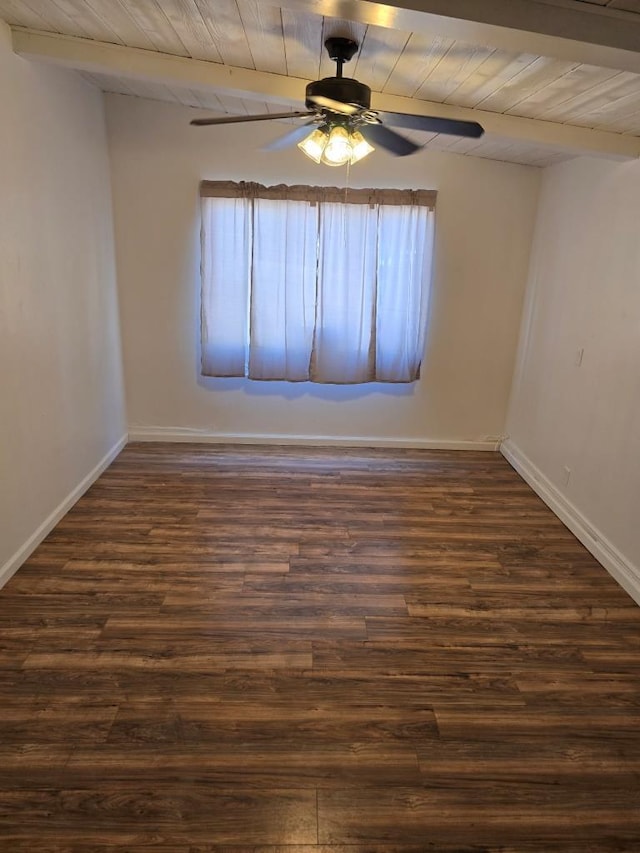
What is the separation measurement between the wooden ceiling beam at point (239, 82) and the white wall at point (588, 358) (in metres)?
0.40

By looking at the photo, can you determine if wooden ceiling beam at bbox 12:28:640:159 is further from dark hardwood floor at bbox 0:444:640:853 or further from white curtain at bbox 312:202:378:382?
dark hardwood floor at bbox 0:444:640:853

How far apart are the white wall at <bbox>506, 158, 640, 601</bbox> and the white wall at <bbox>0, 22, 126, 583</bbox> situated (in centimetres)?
316

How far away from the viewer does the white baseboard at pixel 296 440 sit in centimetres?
445

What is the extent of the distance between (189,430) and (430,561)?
2.41 m

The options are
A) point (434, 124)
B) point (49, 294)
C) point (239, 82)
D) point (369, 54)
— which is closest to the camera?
point (434, 124)

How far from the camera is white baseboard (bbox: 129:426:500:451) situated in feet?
14.6

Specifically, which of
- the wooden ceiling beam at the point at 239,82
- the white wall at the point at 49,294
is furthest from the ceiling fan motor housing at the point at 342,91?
the white wall at the point at 49,294

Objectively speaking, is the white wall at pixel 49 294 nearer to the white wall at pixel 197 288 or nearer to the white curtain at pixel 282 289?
the white wall at pixel 197 288

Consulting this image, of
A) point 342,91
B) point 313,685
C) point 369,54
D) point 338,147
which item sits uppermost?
point 369,54

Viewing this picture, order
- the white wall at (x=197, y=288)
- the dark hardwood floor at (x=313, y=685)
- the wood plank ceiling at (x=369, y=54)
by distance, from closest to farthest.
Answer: the dark hardwood floor at (x=313, y=685), the wood plank ceiling at (x=369, y=54), the white wall at (x=197, y=288)

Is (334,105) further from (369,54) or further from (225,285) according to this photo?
(225,285)

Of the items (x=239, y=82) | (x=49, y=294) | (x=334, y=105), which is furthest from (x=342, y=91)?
(x=49, y=294)

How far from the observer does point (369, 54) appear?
7.06 ft

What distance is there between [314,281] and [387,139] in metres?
1.96
